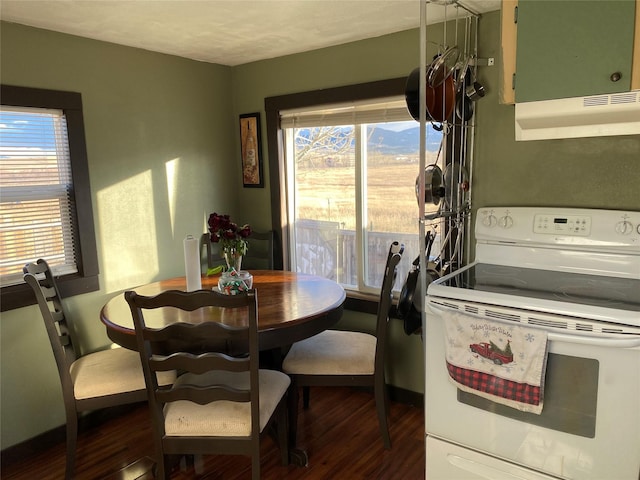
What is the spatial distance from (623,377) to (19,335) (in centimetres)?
264

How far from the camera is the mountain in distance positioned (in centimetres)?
273

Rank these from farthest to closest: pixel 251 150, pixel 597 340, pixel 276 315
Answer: pixel 251 150, pixel 276 315, pixel 597 340

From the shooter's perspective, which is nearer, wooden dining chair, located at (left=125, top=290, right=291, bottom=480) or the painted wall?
wooden dining chair, located at (left=125, top=290, right=291, bottom=480)

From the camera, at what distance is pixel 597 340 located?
5.04 ft

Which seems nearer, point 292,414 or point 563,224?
point 563,224

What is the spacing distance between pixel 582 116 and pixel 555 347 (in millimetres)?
858

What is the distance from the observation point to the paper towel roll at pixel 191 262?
2473 mm

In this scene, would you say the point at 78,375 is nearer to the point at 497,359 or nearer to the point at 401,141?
the point at 497,359

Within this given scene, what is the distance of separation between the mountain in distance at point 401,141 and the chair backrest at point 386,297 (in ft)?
2.19

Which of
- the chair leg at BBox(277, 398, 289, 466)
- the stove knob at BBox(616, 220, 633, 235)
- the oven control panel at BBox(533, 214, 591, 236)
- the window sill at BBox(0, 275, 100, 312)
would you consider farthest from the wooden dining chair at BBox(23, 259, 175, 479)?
the stove knob at BBox(616, 220, 633, 235)

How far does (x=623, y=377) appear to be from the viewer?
1535 millimetres

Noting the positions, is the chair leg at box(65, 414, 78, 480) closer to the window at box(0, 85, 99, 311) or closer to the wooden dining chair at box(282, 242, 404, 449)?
the window at box(0, 85, 99, 311)

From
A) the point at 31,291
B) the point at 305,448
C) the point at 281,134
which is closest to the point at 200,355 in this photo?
the point at 305,448

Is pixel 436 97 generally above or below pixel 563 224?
above
